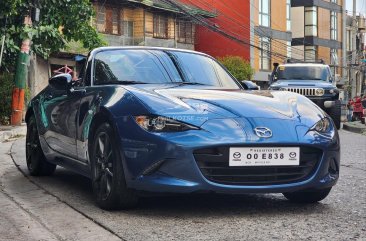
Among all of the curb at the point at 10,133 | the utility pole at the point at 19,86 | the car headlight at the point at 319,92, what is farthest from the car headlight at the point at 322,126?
the car headlight at the point at 319,92

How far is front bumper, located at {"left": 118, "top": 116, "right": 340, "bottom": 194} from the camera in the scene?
418 cm

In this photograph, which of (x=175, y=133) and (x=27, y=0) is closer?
(x=175, y=133)

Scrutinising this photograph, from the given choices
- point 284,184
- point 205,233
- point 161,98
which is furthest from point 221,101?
point 205,233

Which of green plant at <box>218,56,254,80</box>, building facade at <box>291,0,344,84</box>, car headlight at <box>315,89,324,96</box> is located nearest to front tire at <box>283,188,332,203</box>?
car headlight at <box>315,89,324,96</box>

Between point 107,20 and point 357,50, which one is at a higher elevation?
point 107,20

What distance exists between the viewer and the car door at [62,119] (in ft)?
18.0

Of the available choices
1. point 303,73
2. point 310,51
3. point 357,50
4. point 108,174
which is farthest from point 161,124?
point 357,50

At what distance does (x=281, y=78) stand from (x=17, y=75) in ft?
24.2

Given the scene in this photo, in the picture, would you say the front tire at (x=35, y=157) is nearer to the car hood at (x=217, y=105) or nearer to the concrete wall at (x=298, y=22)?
the car hood at (x=217, y=105)

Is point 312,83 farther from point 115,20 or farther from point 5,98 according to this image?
point 115,20

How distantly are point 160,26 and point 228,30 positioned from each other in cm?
576

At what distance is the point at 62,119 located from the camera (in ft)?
19.0

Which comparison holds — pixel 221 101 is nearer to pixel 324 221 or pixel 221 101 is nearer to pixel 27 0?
pixel 324 221

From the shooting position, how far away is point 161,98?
14.8ft
